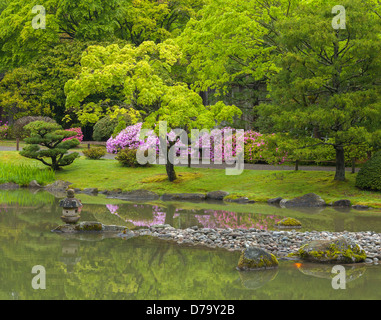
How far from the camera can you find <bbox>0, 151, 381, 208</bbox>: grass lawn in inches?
805

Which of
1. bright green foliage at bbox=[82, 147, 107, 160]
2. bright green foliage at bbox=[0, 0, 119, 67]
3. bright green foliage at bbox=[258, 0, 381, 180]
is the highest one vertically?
bright green foliage at bbox=[0, 0, 119, 67]

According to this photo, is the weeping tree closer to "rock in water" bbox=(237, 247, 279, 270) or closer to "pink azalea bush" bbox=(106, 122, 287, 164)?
"pink azalea bush" bbox=(106, 122, 287, 164)

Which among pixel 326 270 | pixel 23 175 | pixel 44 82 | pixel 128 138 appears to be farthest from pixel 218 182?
pixel 44 82

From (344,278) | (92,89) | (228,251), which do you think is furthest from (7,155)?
(344,278)

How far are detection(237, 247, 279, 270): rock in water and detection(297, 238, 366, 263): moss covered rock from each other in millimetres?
930

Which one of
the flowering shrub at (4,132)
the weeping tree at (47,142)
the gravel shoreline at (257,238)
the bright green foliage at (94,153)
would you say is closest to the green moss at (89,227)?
the gravel shoreline at (257,238)

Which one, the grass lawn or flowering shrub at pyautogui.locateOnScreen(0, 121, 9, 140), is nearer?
the grass lawn

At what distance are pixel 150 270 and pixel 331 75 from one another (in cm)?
1313

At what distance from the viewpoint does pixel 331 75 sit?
20.3 meters

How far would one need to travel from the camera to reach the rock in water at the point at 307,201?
19531mm

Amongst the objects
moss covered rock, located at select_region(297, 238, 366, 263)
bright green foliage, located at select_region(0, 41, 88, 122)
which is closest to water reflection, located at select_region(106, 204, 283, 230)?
moss covered rock, located at select_region(297, 238, 366, 263)

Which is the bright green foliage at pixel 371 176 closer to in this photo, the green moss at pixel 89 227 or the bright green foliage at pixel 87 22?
the green moss at pixel 89 227

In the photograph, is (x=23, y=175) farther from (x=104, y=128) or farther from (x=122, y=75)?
(x=104, y=128)

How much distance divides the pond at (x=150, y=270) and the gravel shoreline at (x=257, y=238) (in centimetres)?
57
